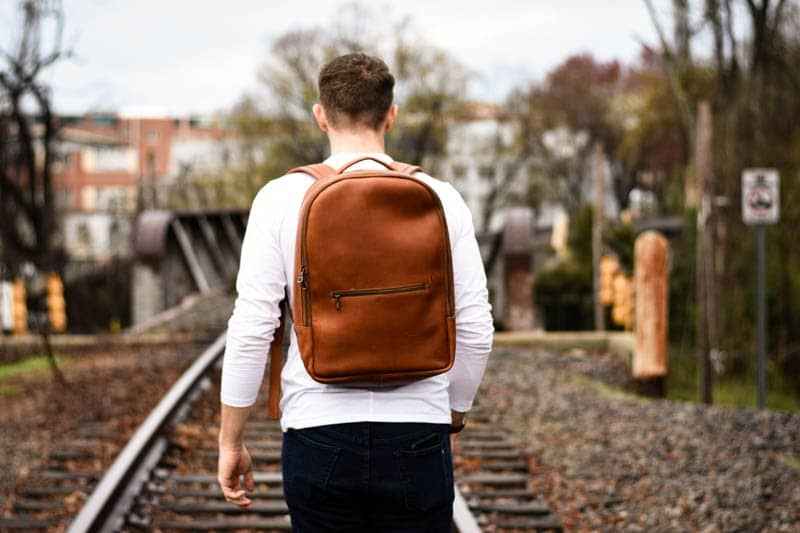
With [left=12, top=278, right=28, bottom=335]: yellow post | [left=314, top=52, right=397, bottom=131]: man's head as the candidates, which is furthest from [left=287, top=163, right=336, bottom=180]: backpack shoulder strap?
[left=12, top=278, right=28, bottom=335]: yellow post

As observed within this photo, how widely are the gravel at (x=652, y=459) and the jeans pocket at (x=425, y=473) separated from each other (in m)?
3.24

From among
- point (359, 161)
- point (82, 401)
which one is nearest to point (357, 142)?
point (359, 161)

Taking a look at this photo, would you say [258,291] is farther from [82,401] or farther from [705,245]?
[705,245]

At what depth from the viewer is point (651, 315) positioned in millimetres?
9641

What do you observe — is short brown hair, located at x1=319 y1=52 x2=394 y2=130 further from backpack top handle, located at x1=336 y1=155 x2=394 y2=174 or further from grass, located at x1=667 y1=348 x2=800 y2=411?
grass, located at x1=667 y1=348 x2=800 y2=411

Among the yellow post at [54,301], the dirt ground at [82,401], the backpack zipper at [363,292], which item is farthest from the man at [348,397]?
the yellow post at [54,301]

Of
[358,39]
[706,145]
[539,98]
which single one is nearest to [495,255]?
[706,145]

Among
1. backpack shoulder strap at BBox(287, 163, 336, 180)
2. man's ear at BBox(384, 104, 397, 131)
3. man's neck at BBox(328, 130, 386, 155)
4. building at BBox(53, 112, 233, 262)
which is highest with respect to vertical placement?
building at BBox(53, 112, 233, 262)

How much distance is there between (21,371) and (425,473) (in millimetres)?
10858

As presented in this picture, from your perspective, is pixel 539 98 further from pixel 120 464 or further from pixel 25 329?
pixel 120 464

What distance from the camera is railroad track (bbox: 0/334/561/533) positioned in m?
4.93

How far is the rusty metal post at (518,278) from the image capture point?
51.6 ft

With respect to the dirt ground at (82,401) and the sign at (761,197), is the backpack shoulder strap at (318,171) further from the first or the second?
the sign at (761,197)

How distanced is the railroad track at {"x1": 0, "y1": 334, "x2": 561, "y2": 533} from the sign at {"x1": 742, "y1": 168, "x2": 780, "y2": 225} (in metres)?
3.23
